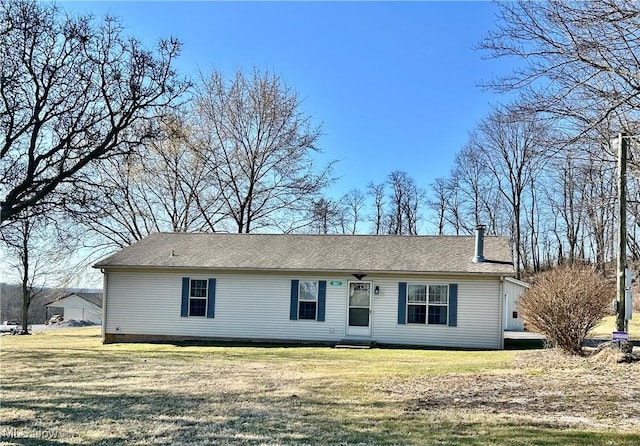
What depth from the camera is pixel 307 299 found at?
1780 centimetres

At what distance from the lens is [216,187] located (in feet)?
94.2

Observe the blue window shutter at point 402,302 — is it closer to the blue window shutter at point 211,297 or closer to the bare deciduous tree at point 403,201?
the blue window shutter at point 211,297

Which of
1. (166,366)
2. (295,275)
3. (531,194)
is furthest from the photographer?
(531,194)

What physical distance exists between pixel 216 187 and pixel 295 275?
40.3 ft

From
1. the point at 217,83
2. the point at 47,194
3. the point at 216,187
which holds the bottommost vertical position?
the point at 47,194

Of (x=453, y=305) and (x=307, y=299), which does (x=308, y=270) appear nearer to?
(x=307, y=299)

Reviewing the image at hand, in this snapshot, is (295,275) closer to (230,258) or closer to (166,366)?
(230,258)

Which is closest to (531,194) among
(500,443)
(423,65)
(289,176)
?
(289,176)

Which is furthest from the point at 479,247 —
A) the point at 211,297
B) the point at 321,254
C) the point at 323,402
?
the point at 323,402

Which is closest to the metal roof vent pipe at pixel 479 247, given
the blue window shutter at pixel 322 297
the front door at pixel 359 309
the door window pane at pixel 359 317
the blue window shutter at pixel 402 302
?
the blue window shutter at pixel 402 302

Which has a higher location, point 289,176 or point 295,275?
point 289,176

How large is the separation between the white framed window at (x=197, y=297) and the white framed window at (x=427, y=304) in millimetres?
6482

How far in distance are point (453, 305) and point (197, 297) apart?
8019mm

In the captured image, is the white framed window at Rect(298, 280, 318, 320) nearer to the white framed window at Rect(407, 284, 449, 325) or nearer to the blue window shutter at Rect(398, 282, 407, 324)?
the blue window shutter at Rect(398, 282, 407, 324)
